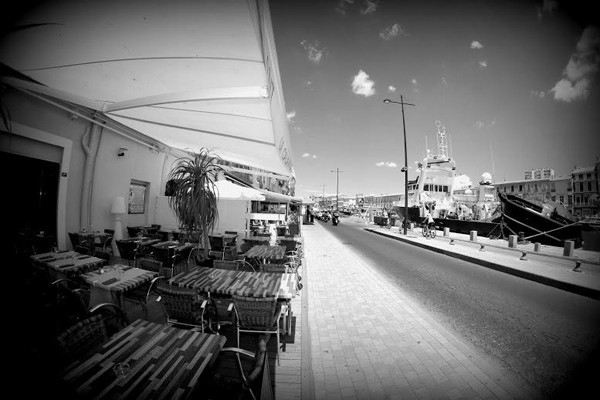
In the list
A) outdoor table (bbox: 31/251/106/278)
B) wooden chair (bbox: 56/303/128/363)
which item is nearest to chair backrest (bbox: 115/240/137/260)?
outdoor table (bbox: 31/251/106/278)

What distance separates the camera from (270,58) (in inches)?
93.6

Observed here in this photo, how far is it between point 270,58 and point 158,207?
34.3 feet

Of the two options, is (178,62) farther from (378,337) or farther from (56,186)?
(56,186)

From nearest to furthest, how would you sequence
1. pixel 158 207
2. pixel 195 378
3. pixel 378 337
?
pixel 195 378, pixel 378 337, pixel 158 207

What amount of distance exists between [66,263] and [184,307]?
107 inches

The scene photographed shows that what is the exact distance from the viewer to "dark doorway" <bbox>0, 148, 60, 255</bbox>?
18.3 feet

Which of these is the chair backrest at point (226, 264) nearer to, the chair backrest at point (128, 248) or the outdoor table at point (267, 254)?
the outdoor table at point (267, 254)

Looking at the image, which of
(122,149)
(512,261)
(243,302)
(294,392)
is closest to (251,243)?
(243,302)

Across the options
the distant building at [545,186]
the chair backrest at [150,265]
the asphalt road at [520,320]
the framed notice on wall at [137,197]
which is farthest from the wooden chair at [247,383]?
the distant building at [545,186]

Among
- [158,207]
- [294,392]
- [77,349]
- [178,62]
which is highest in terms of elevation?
[178,62]

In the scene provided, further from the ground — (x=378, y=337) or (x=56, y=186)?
(x=56, y=186)

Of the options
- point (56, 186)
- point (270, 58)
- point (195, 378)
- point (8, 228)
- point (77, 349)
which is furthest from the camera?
point (56, 186)

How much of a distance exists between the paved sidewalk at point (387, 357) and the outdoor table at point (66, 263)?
3.62 metres

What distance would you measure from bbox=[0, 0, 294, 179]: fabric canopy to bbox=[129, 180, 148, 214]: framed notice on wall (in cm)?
603
